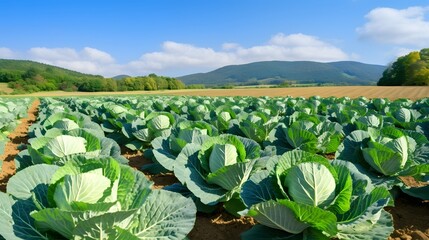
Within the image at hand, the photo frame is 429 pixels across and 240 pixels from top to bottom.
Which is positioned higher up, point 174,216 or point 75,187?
point 75,187

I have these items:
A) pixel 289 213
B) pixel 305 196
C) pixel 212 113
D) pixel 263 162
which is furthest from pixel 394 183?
pixel 212 113

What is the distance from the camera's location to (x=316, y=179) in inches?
105

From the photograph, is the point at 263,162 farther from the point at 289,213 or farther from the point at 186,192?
the point at 289,213

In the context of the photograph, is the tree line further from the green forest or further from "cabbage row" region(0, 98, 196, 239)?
"cabbage row" region(0, 98, 196, 239)

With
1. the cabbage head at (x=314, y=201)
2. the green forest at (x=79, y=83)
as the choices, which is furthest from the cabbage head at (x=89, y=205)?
the green forest at (x=79, y=83)

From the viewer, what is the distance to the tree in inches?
2259

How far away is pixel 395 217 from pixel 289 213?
2132 mm

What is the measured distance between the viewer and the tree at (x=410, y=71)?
188 feet

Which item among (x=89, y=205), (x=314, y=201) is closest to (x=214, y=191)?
(x=314, y=201)

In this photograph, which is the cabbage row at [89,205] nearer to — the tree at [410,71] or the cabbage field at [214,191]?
the cabbage field at [214,191]

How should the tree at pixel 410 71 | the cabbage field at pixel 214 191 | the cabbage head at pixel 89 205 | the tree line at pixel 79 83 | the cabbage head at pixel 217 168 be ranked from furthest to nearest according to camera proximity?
the tree line at pixel 79 83 < the tree at pixel 410 71 < the cabbage head at pixel 217 168 < the cabbage field at pixel 214 191 < the cabbage head at pixel 89 205

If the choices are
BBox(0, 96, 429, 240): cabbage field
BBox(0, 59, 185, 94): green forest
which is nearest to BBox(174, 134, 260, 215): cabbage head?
BBox(0, 96, 429, 240): cabbage field

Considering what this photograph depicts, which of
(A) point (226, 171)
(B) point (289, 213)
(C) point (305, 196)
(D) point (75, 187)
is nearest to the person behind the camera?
(D) point (75, 187)

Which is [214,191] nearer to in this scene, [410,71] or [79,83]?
[410,71]
